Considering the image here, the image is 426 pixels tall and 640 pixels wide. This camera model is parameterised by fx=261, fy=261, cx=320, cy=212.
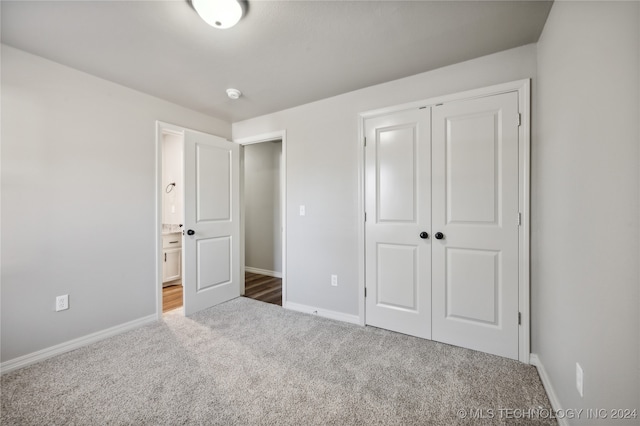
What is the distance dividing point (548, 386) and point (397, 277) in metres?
1.17

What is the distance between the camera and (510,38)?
1818 mm

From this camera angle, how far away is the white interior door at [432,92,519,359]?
1.97 m

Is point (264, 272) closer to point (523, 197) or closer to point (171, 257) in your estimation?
point (171, 257)

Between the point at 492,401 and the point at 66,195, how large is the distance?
3.42 meters

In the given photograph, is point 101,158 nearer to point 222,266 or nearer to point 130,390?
point 222,266

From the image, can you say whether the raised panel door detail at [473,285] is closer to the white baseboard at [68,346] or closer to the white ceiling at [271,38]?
the white ceiling at [271,38]

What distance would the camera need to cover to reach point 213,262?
315cm

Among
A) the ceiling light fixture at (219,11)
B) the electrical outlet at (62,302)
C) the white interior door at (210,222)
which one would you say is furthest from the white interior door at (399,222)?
the electrical outlet at (62,302)

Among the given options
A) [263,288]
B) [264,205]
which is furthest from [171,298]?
[264,205]

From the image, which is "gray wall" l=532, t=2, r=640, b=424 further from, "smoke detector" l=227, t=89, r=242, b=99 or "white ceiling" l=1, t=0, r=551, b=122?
"smoke detector" l=227, t=89, r=242, b=99

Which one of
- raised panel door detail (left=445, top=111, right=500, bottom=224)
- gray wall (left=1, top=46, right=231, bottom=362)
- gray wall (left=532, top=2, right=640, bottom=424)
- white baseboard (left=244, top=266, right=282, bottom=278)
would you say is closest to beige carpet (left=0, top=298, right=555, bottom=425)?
gray wall (left=1, top=46, right=231, bottom=362)

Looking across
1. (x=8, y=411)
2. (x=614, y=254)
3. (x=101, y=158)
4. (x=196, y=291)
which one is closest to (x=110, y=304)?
(x=196, y=291)

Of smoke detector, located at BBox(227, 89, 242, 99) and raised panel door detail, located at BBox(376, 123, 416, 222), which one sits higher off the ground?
smoke detector, located at BBox(227, 89, 242, 99)

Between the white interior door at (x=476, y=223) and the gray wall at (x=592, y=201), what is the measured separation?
0.27 metres
